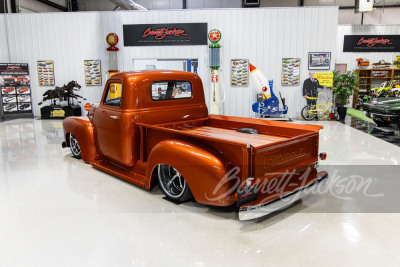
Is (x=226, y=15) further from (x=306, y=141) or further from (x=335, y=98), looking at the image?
(x=306, y=141)

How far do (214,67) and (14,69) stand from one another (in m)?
6.64

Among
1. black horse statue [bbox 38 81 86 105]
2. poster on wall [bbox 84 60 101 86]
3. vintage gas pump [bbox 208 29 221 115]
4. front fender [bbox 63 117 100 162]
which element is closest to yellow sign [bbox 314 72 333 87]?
vintage gas pump [bbox 208 29 221 115]

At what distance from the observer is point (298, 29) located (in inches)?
377

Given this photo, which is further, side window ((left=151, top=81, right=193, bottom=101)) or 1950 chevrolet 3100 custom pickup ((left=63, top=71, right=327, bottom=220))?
side window ((left=151, top=81, right=193, bottom=101))

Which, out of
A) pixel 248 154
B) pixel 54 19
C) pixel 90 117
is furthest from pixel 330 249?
pixel 54 19

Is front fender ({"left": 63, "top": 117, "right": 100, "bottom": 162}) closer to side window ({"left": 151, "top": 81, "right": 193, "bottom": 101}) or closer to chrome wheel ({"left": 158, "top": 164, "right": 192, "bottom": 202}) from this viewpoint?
side window ({"left": 151, "top": 81, "right": 193, "bottom": 101})

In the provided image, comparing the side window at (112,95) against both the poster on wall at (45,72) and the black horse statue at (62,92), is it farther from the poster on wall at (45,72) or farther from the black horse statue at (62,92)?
the poster on wall at (45,72)

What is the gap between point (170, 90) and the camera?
422 cm

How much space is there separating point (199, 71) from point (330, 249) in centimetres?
817

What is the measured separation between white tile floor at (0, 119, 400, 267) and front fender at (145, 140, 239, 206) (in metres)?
0.30

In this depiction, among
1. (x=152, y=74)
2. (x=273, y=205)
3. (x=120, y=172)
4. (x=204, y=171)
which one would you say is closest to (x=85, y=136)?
(x=120, y=172)

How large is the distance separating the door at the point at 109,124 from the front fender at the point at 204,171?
1011 mm

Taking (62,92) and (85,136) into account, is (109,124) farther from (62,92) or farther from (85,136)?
(62,92)

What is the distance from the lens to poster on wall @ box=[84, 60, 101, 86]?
412 inches
